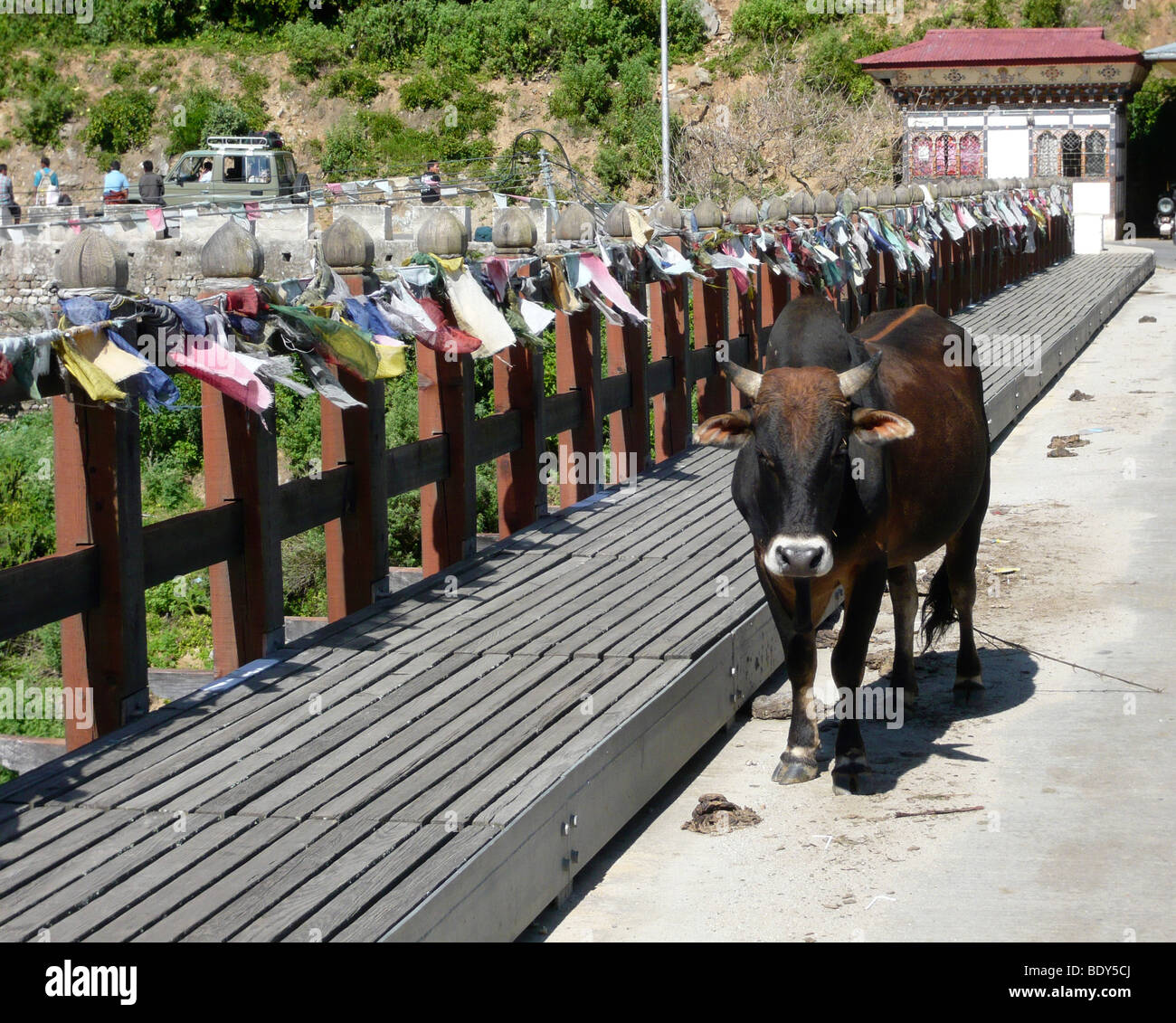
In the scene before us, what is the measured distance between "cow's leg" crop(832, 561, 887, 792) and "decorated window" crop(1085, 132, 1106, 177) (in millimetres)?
50449

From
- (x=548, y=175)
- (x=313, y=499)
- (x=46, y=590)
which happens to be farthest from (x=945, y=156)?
(x=46, y=590)

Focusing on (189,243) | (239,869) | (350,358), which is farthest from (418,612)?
(189,243)

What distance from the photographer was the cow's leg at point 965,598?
7465mm

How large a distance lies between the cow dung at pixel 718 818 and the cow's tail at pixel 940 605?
6.37 feet

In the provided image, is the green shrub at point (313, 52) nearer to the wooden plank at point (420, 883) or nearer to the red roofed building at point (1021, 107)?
the red roofed building at point (1021, 107)

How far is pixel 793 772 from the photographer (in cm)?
640

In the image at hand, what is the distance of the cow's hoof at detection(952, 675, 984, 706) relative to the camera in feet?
24.5

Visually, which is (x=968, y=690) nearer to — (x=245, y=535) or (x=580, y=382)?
(x=245, y=535)

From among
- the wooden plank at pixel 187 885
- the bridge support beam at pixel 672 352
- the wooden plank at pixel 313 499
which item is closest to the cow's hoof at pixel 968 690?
the wooden plank at pixel 313 499

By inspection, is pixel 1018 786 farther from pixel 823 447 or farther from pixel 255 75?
pixel 255 75

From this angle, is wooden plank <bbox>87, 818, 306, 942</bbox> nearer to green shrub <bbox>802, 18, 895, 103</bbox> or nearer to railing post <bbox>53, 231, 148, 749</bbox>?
railing post <bbox>53, 231, 148, 749</bbox>

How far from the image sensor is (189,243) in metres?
35.5

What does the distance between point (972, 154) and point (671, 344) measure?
4567 cm
